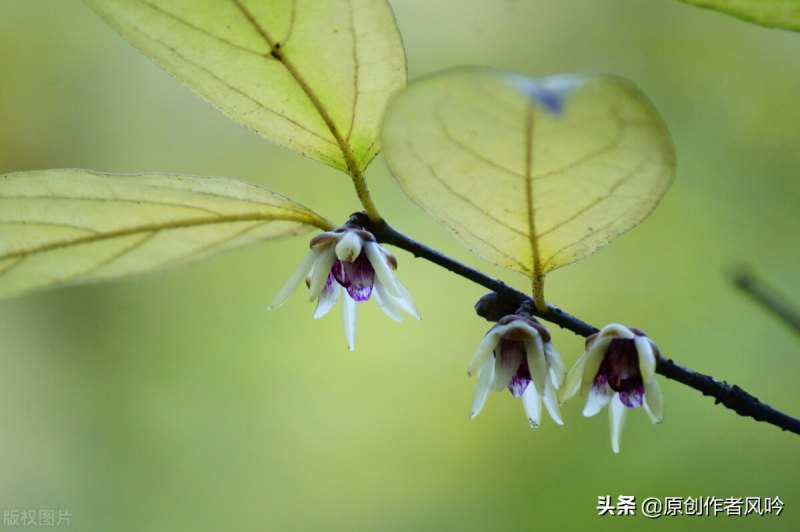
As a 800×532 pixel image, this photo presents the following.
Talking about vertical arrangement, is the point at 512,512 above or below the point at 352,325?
above

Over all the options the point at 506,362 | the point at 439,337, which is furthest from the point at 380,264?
the point at 439,337

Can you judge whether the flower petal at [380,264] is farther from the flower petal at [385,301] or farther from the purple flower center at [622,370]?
the purple flower center at [622,370]

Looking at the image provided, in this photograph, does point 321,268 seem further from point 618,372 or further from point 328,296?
point 618,372

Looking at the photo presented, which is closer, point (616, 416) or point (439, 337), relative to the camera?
point (616, 416)

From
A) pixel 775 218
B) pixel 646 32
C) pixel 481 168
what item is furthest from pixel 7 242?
pixel 646 32

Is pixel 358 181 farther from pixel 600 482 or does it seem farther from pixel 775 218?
pixel 775 218

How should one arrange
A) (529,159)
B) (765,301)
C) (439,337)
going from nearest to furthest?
(529,159) < (765,301) < (439,337)
